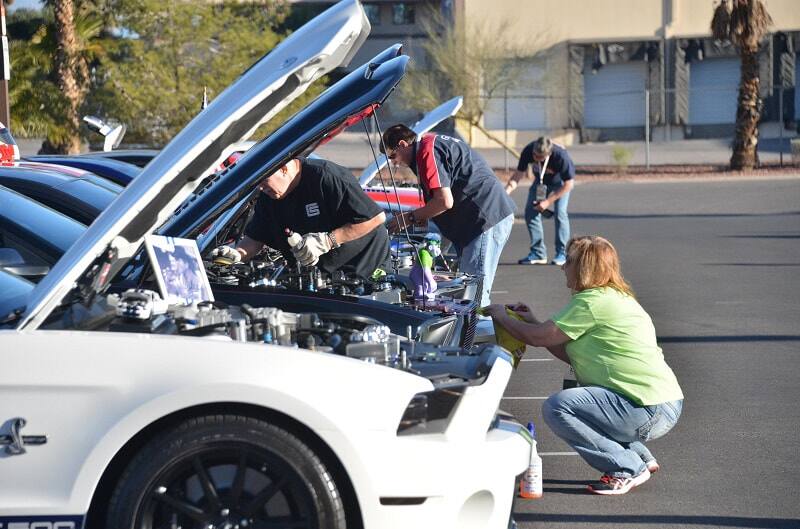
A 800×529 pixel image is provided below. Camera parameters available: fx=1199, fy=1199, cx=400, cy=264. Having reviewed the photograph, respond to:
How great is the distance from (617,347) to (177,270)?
206cm

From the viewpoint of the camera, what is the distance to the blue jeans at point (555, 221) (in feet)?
49.4

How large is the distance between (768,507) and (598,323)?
1113 mm

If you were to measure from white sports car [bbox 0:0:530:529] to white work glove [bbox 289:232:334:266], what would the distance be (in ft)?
9.52

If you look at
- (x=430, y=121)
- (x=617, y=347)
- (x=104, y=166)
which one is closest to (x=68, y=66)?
(x=104, y=166)

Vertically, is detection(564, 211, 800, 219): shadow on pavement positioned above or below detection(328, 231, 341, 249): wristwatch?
below

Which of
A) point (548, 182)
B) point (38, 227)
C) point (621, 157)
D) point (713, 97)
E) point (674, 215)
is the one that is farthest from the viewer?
point (713, 97)

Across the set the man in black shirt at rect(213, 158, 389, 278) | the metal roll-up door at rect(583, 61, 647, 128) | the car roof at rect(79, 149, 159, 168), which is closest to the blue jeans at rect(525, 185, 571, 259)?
the car roof at rect(79, 149, 159, 168)

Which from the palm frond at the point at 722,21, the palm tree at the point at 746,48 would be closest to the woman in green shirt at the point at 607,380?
the palm tree at the point at 746,48

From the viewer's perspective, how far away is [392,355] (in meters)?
4.49

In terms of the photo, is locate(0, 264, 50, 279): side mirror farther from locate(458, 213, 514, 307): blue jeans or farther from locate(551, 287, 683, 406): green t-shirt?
locate(458, 213, 514, 307): blue jeans

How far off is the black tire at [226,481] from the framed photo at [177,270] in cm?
100

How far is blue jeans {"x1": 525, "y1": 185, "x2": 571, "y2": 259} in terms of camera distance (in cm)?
1507

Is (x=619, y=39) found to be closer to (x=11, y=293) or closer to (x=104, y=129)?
(x=104, y=129)

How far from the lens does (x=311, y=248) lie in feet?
23.4
